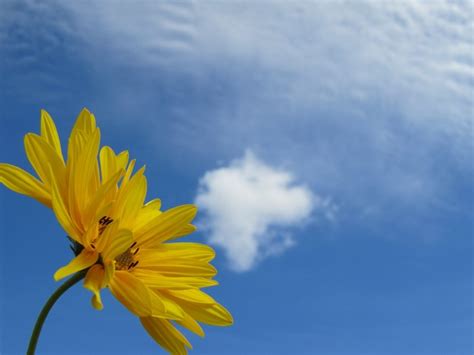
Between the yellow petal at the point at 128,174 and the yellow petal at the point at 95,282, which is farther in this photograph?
the yellow petal at the point at 128,174

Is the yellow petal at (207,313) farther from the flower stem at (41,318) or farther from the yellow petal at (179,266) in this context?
the flower stem at (41,318)

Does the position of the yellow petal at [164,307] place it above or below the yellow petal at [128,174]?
below

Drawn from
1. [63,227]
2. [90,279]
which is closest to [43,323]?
[90,279]

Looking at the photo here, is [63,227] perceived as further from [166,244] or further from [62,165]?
[166,244]

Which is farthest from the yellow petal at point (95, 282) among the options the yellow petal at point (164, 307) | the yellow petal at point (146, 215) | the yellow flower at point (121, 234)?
the yellow petal at point (146, 215)

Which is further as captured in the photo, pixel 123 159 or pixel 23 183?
pixel 123 159

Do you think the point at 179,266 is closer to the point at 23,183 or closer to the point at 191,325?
the point at 191,325

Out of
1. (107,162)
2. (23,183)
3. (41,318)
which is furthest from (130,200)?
(41,318)

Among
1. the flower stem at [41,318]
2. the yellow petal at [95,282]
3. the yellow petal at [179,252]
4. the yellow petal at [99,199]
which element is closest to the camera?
the flower stem at [41,318]
